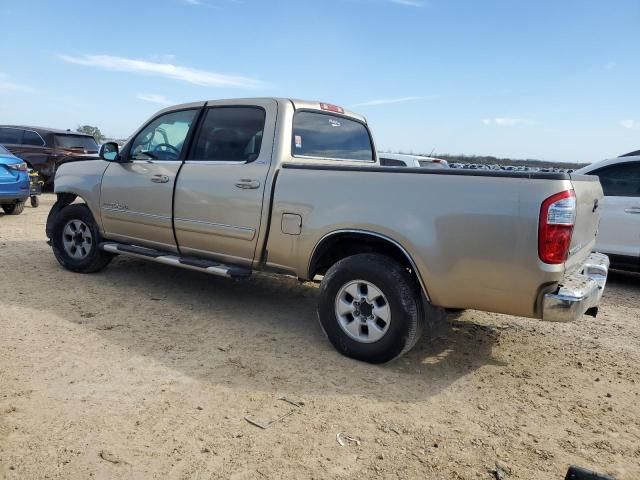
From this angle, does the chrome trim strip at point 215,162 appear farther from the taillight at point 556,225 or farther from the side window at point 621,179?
the side window at point 621,179

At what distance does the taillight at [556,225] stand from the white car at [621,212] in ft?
13.5

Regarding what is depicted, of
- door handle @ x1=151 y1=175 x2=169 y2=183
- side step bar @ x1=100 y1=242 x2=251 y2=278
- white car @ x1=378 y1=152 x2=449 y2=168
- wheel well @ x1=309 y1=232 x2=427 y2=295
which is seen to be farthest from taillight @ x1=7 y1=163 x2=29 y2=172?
wheel well @ x1=309 y1=232 x2=427 y2=295

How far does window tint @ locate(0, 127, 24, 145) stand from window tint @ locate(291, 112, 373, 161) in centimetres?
1180

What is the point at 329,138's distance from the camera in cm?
506

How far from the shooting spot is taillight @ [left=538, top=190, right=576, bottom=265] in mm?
3119

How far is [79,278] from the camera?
227 inches

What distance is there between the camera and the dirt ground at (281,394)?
8.70ft

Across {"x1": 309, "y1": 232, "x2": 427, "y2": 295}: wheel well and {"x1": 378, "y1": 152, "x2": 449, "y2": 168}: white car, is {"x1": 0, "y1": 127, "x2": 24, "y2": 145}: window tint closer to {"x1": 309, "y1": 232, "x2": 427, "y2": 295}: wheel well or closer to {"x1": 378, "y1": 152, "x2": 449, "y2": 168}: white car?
{"x1": 378, "y1": 152, "x2": 449, "y2": 168}: white car

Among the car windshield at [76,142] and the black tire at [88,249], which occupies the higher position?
the car windshield at [76,142]

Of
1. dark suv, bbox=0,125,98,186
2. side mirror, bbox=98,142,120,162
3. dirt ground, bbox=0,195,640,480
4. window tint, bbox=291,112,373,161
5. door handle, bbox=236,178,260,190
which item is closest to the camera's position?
dirt ground, bbox=0,195,640,480

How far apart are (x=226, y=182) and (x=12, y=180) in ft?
24.3

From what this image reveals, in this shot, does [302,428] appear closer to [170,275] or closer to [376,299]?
[376,299]

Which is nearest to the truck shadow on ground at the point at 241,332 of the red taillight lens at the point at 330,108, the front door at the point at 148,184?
the front door at the point at 148,184

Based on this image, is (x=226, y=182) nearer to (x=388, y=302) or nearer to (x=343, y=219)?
(x=343, y=219)
